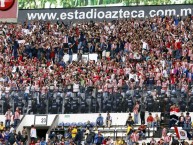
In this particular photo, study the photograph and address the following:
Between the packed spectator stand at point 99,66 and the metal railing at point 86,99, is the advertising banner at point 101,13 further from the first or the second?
the metal railing at point 86,99

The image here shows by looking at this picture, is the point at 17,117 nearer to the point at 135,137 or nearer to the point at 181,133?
the point at 135,137

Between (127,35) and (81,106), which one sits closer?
(81,106)

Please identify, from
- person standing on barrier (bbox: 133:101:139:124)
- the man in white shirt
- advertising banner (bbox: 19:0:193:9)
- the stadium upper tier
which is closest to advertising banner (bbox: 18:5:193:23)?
advertising banner (bbox: 19:0:193:9)

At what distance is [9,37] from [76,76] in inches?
474

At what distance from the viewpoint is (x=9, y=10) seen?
82500 mm

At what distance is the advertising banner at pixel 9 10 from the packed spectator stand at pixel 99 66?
10.8 ft

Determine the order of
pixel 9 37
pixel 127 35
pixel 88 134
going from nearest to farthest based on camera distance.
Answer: pixel 88 134
pixel 127 35
pixel 9 37

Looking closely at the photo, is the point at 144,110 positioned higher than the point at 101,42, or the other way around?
the point at 101,42

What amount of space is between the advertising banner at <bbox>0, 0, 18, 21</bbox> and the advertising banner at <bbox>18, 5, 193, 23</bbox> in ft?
1.56

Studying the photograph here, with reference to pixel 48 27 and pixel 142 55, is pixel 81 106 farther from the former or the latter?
pixel 48 27

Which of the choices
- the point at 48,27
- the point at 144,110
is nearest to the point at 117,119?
the point at 144,110

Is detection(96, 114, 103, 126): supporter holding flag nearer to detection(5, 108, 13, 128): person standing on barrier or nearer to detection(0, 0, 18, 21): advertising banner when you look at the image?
detection(5, 108, 13, 128): person standing on barrier

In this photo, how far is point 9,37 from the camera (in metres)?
76.3

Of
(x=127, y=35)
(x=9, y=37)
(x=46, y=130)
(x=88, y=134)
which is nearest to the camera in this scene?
(x=88, y=134)
